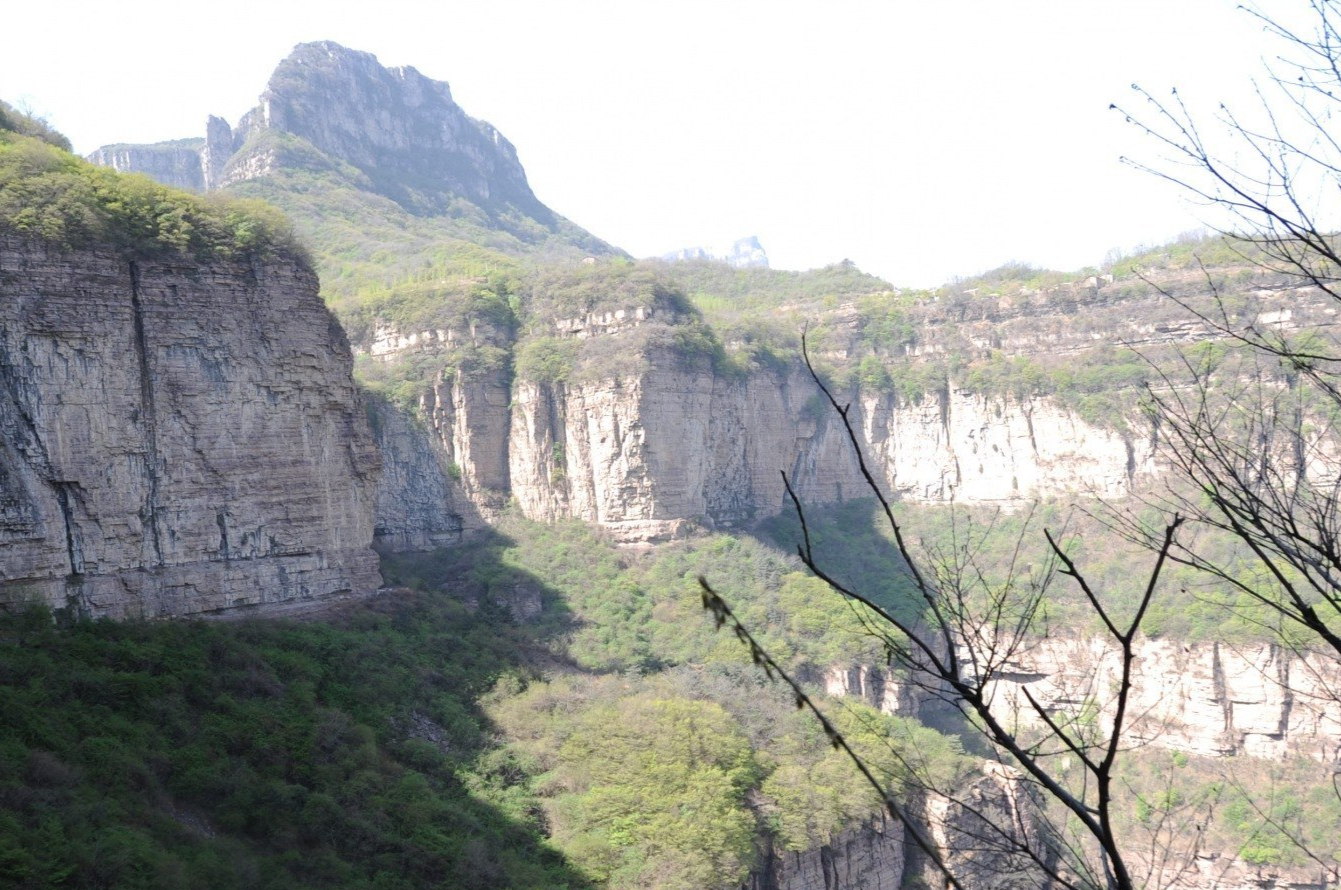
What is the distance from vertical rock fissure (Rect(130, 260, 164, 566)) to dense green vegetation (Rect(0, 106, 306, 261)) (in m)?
1.00

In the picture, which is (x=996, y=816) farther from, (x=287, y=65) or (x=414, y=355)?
(x=287, y=65)

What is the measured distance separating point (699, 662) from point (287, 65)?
5384 centimetres

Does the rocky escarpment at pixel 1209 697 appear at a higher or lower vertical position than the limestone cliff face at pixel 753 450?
lower

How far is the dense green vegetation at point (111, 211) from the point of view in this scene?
19.0m

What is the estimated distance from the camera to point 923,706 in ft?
118

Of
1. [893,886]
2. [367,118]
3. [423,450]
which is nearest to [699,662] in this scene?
[893,886]

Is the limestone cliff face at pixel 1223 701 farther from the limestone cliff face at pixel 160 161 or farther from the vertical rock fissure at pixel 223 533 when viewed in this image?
→ the limestone cliff face at pixel 160 161

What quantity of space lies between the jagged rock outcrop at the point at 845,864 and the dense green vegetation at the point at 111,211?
16747 millimetres

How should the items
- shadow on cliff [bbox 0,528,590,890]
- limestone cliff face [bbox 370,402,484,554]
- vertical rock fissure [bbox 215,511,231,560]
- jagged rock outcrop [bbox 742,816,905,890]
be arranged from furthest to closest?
1. limestone cliff face [bbox 370,402,484,554]
2. vertical rock fissure [bbox 215,511,231,560]
3. jagged rock outcrop [bbox 742,816,905,890]
4. shadow on cliff [bbox 0,528,590,890]

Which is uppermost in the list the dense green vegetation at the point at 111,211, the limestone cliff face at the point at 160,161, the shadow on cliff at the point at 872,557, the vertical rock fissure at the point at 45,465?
the limestone cliff face at the point at 160,161

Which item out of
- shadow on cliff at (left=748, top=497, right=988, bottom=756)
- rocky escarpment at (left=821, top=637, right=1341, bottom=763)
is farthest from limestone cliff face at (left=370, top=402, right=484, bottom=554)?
rocky escarpment at (left=821, top=637, right=1341, bottom=763)

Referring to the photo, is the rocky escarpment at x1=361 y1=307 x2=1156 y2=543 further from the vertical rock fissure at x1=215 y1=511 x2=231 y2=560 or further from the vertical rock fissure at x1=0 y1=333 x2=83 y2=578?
the vertical rock fissure at x1=0 y1=333 x2=83 y2=578

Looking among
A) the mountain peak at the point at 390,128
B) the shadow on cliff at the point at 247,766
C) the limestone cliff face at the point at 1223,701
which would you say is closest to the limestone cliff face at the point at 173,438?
the shadow on cliff at the point at 247,766

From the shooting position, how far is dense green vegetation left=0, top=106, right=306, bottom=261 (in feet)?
62.4
